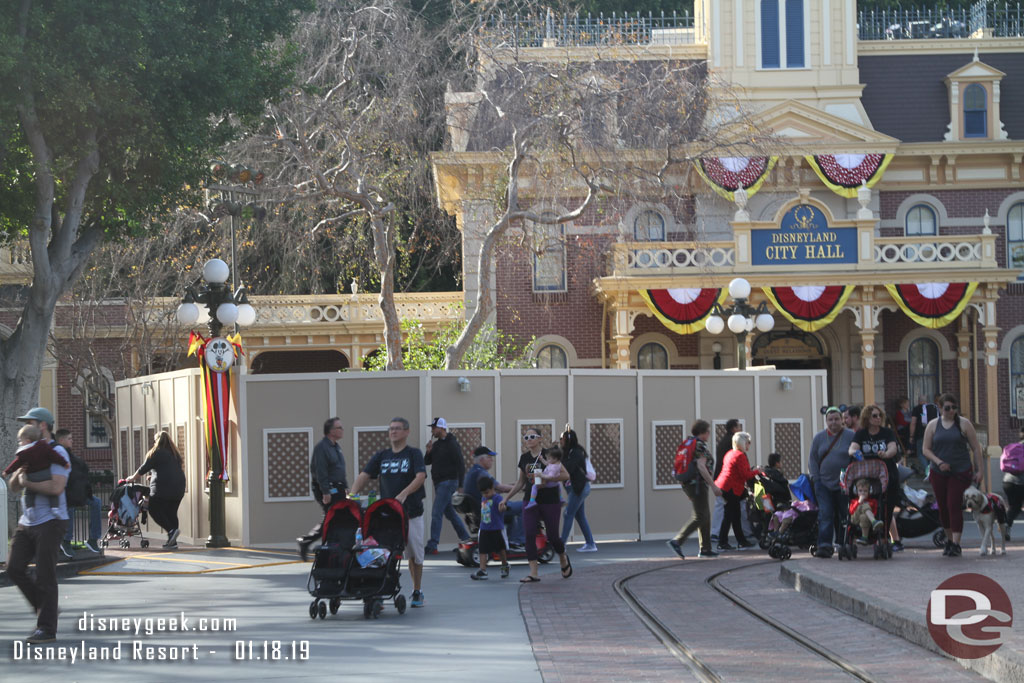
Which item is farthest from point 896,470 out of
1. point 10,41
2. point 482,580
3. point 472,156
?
point 472,156

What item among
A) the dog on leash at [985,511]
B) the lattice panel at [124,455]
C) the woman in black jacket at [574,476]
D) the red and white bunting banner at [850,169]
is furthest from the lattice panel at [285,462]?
the red and white bunting banner at [850,169]

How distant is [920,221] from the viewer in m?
33.4

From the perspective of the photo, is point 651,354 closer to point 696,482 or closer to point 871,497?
point 696,482

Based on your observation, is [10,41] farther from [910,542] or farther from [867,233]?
[867,233]

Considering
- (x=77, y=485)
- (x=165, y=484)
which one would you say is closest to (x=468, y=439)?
→ (x=165, y=484)

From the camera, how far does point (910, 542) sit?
18062 millimetres

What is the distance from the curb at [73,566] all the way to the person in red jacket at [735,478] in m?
7.82

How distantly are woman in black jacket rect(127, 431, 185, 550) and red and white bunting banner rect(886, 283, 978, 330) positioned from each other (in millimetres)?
17282

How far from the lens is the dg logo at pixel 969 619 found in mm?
8773

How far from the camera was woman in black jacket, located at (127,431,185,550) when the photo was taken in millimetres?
18906

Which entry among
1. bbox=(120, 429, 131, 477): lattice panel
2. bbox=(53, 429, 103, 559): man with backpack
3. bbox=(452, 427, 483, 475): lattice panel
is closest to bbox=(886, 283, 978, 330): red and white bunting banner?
bbox=(452, 427, 483, 475): lattice panel

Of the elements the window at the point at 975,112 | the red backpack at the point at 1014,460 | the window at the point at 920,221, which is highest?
the window at the point at 975,112

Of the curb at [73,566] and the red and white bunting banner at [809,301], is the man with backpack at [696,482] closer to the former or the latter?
the curb at [73,566]

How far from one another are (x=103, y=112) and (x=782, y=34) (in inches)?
804
